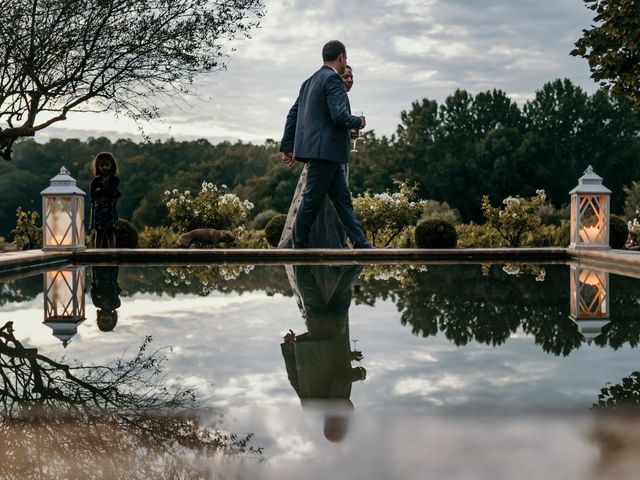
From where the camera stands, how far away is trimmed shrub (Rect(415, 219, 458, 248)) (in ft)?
35.4

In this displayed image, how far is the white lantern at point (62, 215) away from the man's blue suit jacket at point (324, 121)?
10.4 ft

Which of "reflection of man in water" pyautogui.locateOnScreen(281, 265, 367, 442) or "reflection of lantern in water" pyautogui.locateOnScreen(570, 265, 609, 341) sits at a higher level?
"reflection of lantern in water" pyautogui.locateOnScreen(570, 265, 609, 341)

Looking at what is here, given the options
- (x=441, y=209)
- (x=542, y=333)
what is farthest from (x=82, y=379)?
(x=441, y=209)

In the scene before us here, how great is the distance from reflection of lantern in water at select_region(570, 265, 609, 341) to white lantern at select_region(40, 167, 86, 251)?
613 centimetres

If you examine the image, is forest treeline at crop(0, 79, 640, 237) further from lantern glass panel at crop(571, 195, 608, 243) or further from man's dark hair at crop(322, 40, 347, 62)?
man's dark hair at crop(322, 40, 347, 62)

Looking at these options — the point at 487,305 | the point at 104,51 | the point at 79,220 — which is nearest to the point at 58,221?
the point at 79,220

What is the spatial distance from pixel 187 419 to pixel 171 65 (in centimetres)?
828

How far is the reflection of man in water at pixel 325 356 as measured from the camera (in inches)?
103

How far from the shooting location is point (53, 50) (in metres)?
8.98

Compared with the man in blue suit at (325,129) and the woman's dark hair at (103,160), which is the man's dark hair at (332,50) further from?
the woman's dark hair at (103,160)

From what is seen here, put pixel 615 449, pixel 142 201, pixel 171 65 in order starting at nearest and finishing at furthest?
1. pixel 615 449
2. pixel 171 65
3. pixel 142 201

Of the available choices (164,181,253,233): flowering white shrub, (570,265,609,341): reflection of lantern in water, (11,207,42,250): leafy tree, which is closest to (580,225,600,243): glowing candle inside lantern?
(570,265,609,341): reflection of lantern in water

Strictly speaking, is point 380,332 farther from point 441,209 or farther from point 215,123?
point 215,123

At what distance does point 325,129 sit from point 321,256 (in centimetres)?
158
